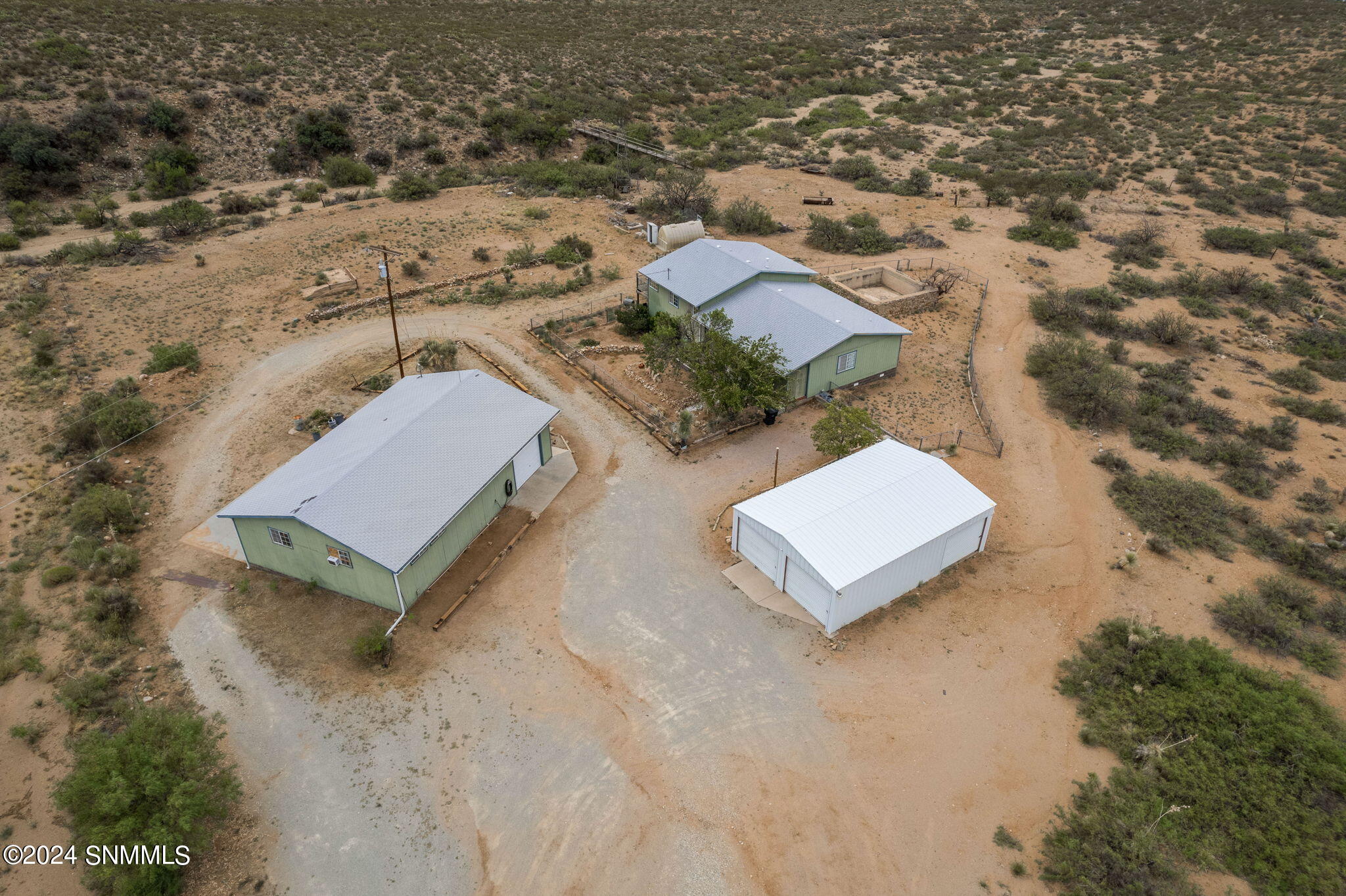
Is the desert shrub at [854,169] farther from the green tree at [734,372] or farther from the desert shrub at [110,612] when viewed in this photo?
the desert shrub at [110,612]

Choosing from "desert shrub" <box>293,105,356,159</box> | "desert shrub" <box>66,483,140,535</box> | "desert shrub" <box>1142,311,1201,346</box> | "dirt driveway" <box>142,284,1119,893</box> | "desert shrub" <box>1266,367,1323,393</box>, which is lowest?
"dirt driveway" <box>142,284,1119,893</box>

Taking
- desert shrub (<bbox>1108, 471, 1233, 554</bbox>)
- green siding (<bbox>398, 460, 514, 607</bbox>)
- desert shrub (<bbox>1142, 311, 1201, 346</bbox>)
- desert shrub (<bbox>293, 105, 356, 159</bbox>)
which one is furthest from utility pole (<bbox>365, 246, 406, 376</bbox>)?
desert shrub (<bbox>1142, 311, 1201, 346</bbox>)

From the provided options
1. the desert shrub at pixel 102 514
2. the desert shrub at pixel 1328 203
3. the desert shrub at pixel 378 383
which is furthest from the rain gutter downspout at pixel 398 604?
the desert shrub at pixel 1328 203

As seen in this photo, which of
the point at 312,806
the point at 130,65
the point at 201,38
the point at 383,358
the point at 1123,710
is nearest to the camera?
the point at 312,806

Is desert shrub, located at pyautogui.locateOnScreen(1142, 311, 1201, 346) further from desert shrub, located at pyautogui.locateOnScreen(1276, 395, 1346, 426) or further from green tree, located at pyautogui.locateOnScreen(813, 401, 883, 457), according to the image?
green tree, located at pyautogui.locateOnScreen(813, 401, 883, 457)

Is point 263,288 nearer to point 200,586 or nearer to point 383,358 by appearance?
point 383,358

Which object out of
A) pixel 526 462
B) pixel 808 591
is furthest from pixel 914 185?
pixel 808 591

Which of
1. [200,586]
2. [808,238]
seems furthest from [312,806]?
[808,238]
